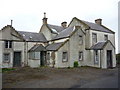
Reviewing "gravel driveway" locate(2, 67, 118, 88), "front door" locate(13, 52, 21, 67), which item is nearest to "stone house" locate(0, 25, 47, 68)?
"front door" locate(13, 52, 21, 67)

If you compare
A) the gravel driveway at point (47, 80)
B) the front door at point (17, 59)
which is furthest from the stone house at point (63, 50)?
the gravel driveway at point (47, 80)

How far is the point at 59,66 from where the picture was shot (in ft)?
77.2

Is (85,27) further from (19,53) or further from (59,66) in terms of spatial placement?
(19,53)

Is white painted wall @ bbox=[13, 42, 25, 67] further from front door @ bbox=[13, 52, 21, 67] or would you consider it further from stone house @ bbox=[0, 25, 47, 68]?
front door @ bbox=[13, 52, 21, 67]

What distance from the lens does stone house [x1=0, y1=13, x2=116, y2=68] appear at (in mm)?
24281

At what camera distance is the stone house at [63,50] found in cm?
2428

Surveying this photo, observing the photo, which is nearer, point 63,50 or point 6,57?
point 63,50

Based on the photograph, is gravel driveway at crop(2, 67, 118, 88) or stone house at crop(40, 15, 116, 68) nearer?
gravel driveway at crop(2, 67, 118, 88)

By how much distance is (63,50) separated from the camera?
943 inches

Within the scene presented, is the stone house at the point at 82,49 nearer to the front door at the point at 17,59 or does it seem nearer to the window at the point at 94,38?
the window at the point at 94,38

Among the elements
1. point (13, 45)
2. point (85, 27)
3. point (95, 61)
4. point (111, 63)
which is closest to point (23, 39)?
point (13, 45)

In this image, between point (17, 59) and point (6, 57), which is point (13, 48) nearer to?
point (6, 57)

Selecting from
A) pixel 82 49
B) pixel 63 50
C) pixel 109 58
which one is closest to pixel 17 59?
pixel 63 50

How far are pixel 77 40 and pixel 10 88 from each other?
688 inches
